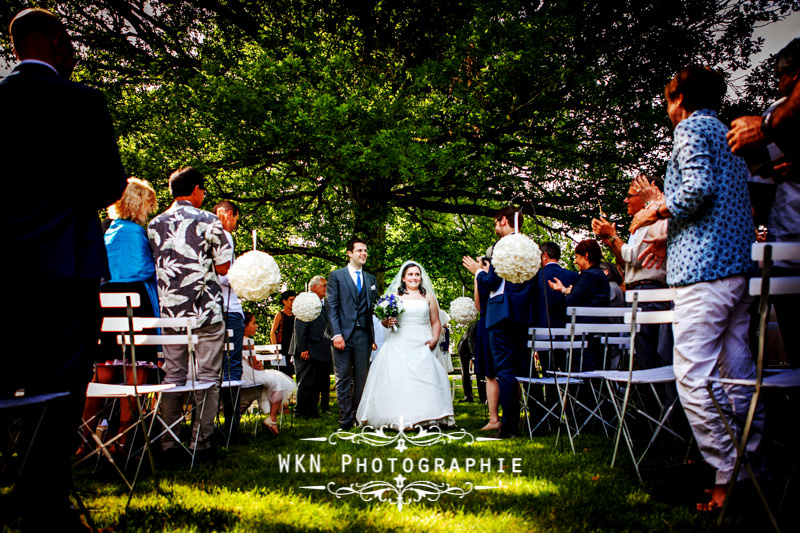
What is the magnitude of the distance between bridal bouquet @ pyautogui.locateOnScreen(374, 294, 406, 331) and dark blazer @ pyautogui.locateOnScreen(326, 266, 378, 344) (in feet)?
0.46

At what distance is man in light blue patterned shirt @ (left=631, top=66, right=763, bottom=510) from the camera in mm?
2836

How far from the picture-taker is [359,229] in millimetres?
11695

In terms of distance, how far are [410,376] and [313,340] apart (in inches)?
93.5

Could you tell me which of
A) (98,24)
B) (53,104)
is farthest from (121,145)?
(53,104)

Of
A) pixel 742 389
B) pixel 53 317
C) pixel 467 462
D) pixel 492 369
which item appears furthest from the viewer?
pixel 492 369

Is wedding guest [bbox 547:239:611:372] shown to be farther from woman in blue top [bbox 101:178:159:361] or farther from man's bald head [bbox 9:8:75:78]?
man's bald head [bbox 9:8:75:78]

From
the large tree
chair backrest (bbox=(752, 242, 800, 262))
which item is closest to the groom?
the large tree

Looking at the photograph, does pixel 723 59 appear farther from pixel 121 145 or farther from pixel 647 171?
pixel 121 145

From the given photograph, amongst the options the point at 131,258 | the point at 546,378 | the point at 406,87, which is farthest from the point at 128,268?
the point at 406,87

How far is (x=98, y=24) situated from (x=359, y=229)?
740 cm

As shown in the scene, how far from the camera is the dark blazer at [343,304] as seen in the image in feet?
22.4

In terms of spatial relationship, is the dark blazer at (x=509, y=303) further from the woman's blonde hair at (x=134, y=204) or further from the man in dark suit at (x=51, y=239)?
the man in dark suit at (x=51, y=239)

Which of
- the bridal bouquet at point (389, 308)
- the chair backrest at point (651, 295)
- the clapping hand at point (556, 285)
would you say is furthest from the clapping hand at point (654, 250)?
the bridal bouquet at point (389, 308)

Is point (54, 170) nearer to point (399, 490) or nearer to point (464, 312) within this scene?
point (399, 490)
